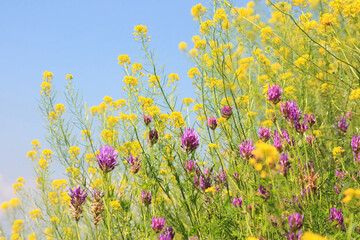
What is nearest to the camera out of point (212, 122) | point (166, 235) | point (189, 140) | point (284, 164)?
point (284, 164)

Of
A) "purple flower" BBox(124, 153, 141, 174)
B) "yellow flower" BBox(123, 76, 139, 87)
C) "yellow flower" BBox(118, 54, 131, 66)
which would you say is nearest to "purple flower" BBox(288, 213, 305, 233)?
"purple flower" BBox(124, 153, 141, 174)

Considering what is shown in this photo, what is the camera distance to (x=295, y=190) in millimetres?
2141

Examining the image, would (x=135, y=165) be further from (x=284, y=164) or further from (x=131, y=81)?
(x=284, y=164)

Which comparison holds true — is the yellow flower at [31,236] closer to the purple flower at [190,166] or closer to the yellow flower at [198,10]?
the purple flower at [190,166]

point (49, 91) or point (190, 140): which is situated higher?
point (49, 91)

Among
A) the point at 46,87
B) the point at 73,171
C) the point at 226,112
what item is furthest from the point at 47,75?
the point at 226,112

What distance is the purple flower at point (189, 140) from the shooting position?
2609 millimetres

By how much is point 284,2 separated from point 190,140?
8.64ft

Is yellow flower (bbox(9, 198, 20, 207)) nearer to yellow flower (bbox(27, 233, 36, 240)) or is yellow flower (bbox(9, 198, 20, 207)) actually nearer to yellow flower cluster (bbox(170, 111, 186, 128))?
yellow flower (bbox(27, 233, 36, 240))

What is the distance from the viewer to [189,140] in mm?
2617

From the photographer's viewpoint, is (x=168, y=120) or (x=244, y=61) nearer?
(x=168, y=120)

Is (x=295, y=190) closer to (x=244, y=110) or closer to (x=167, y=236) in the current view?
(x=167, y=236)

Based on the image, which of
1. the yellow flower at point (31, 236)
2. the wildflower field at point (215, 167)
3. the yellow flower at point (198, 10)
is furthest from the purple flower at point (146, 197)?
the yellow flower at point (31, 236)

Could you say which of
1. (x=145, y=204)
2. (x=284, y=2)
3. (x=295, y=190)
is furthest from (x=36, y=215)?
(x=284, y=2)
